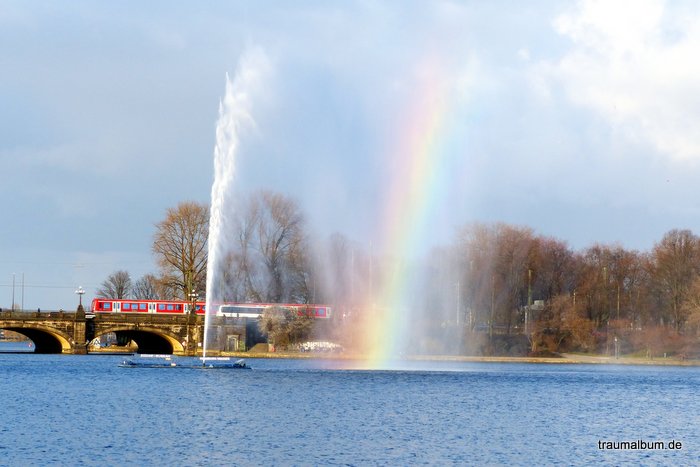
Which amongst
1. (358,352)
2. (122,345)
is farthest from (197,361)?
(122,345)

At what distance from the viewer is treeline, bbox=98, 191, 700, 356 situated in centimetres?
10399

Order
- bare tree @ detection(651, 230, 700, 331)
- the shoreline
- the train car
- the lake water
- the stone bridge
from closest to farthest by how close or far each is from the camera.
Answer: the lake water < the shoreline < the stone bridge < the train car < bare tree @ detection(651, 230, 700, 331)

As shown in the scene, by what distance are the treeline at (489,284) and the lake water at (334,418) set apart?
2215cm

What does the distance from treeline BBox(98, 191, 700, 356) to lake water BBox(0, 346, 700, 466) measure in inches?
872

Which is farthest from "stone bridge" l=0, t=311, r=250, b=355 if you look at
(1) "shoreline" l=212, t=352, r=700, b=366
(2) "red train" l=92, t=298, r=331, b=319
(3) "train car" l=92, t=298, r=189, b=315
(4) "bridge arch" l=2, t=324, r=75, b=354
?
(1) "shoreline" l=212, t=352, r=700, b=366

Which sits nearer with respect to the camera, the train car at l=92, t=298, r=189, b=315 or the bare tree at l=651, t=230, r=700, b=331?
the train car at l=92, t=298, r=189, b=315

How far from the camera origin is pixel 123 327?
109 meters

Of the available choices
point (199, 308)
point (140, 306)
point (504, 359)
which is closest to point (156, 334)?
point (199, 308)

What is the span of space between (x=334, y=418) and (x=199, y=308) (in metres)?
63.6

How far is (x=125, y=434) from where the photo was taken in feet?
140

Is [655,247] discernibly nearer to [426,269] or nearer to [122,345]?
[426,269]

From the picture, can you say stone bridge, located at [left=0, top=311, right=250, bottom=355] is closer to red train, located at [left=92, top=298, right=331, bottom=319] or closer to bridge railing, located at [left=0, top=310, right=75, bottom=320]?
bridge railing, located at [left=0, top=310, right=75, bottom=320]

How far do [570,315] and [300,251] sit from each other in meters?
30.2

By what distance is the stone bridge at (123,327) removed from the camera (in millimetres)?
108125
